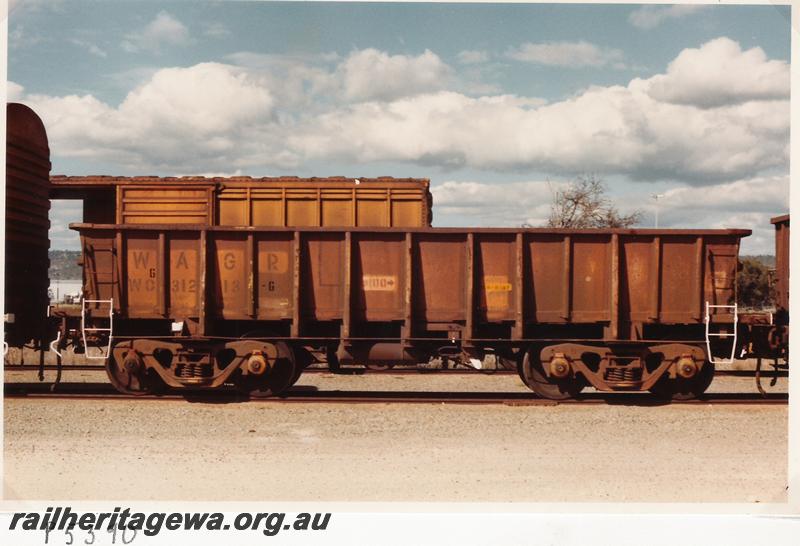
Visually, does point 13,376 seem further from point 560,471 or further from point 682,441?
point 682,441

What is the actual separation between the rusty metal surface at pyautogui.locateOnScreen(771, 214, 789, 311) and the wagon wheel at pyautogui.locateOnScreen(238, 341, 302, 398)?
8329mm

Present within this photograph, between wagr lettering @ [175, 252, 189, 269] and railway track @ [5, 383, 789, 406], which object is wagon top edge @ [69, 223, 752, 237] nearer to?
wagr lettering @ [175, 252, 189, 269]

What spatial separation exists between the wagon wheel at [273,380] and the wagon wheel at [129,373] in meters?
1.56

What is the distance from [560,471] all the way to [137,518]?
4.40 m

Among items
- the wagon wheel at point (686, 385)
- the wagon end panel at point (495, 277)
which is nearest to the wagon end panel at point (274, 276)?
the wagon end panel at point (495, 277)

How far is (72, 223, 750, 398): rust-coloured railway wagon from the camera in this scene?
35.0ft

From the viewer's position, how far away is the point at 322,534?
17.7 ft

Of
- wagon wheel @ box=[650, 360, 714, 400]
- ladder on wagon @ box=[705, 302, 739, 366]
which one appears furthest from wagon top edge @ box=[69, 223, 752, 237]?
wagon wheel @ box=[650, 360, 714, 400]

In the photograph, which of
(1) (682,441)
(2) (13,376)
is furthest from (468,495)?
(2) (13,376)

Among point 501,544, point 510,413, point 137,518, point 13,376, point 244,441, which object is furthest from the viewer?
point 13,376

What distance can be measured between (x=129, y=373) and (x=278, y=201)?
392 centimetres

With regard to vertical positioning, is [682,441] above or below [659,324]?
below

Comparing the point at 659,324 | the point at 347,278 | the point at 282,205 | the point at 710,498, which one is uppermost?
the point at 282,205

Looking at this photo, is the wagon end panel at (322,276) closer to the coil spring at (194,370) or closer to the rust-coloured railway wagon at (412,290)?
the rust-coloured railway wagon at (412,290)
